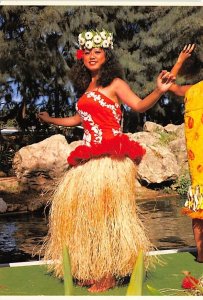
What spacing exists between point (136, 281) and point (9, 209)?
299 inches

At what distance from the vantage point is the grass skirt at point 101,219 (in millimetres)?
2838

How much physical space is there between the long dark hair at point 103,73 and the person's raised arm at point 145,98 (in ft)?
0.16

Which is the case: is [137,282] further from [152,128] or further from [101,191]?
[152,128]

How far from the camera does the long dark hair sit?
293 centimetres

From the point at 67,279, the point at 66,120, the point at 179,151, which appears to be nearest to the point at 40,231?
the point at 66,120

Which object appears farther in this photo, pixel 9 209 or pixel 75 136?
pixel 75 136

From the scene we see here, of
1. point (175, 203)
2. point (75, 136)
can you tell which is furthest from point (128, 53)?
point (175, 203)

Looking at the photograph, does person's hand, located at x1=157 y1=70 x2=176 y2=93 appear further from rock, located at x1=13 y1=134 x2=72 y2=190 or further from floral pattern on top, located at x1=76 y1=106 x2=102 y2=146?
rock, located at x1=13 y1=134 x2=72 y2=190

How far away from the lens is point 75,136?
1229cm

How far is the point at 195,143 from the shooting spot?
3.29 metres

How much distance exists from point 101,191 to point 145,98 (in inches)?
19.1

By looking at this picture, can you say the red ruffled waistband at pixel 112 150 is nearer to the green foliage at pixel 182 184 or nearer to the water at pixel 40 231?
the water at pixel 40 231

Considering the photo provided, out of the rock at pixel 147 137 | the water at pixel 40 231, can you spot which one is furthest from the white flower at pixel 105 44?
the rock at pixel 147 137
